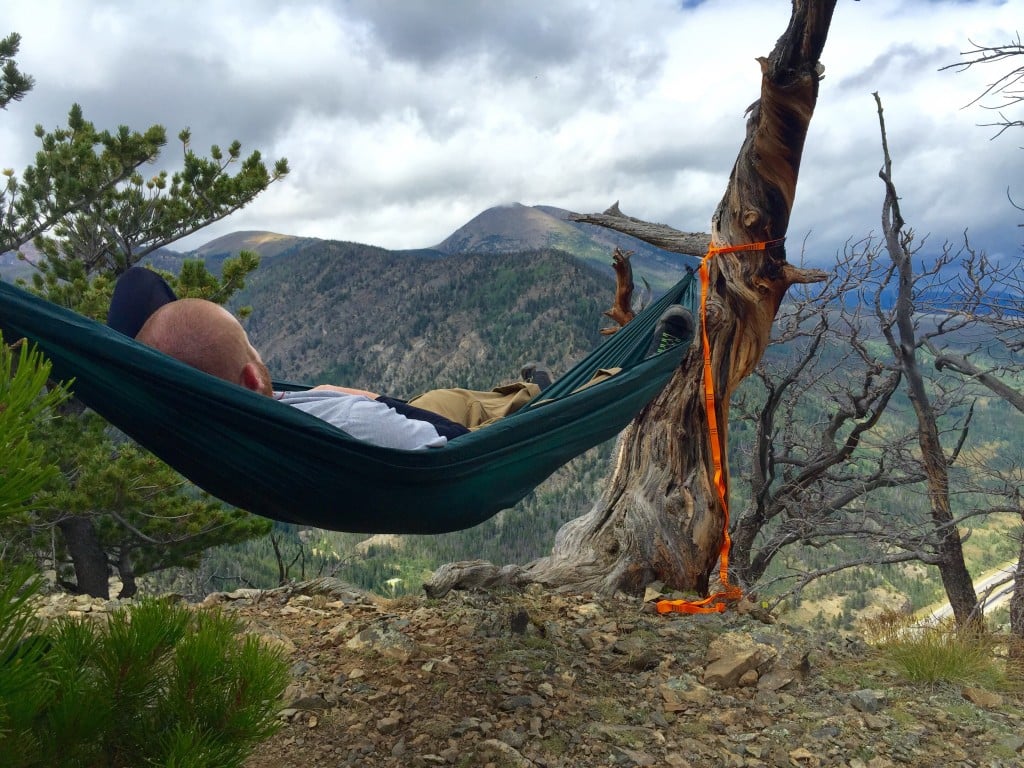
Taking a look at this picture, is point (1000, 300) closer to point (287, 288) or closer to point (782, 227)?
point (782, 227)

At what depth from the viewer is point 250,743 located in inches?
46.6

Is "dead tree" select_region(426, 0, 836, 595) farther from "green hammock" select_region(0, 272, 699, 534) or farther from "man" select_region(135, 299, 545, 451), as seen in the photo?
"green hammock" select_region(0, 272, 699, 534)

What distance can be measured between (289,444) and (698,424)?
2227 mm

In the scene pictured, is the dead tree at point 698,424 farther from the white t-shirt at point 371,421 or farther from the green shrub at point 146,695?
the green shrub at point 146,695

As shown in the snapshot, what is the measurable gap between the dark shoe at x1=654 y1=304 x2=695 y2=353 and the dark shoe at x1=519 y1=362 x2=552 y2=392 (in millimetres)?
443

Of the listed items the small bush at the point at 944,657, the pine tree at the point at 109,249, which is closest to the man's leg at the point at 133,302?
the small bush at the point at 944,657

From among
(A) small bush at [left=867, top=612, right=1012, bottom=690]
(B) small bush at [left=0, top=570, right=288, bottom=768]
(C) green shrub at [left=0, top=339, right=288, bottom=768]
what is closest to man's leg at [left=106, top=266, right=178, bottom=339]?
(C) green shrub at [left=0, top=339, right=288, bottom=768]

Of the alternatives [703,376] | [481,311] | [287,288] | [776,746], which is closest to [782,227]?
[703,376]

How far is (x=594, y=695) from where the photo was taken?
84.2 inches

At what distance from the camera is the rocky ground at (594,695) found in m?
1.86

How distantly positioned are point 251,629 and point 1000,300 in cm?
470

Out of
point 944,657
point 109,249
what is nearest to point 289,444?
point 944,657

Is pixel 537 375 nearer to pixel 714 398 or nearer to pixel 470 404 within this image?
pixel 470 404

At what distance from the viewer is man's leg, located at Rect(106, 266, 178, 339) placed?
167 cm
